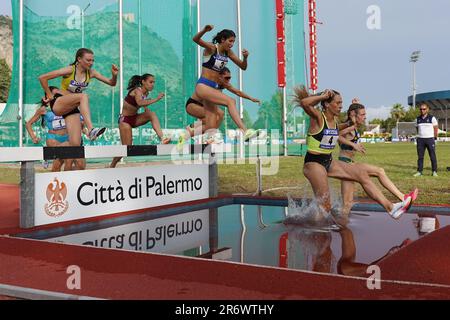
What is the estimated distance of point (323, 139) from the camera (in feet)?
19.1

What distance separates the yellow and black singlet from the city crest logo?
3079mm

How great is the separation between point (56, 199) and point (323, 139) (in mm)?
3324

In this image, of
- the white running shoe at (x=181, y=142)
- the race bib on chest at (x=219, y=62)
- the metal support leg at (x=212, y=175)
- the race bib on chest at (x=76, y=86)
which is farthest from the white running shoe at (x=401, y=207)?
the race bib on chest at (x=76, y=86)

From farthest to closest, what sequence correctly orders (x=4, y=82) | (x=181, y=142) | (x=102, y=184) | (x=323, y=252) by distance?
1. (x=4, y=82)
2. (x=181, y=142)
3. (x=102, y=184)
4. (x=323, y=252)

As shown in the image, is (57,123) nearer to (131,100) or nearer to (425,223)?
(131,100)

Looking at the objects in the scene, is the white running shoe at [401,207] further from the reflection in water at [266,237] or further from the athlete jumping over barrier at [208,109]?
the athlete jumping over barrier at [208,109]

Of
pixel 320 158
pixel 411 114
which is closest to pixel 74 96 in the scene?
pixel 320 158

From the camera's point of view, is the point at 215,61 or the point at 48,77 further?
the point at 215,61

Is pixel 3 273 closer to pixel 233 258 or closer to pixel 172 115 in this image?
pixel 233 258

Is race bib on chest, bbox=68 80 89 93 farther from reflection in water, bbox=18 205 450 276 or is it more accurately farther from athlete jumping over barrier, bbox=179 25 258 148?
reflection in water, bbox=18 205 450 276

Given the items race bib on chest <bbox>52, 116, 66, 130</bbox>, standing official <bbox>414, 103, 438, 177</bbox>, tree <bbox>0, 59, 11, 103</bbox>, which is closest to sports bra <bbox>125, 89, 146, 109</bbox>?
race bib on chest <bbox>52, 116, 66, 130</bbox>

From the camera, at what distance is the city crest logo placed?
5.96m

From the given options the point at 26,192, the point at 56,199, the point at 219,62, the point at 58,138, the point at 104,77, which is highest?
the point at 219,62
